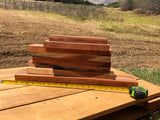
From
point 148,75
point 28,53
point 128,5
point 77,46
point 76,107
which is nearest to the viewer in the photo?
point 76,107

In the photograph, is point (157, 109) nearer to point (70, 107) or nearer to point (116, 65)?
point (70, 107)

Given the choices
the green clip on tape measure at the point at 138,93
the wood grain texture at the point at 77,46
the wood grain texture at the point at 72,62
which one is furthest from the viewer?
the wood grain texture at the point at 72,62

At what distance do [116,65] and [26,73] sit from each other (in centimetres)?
455

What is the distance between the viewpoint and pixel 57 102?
148cm

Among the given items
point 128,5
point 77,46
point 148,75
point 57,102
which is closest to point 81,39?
point 77,46

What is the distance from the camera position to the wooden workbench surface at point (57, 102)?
1295mm

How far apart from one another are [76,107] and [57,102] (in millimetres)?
203

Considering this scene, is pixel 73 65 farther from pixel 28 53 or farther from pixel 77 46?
pixel 28 53

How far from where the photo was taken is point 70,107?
4.62ft

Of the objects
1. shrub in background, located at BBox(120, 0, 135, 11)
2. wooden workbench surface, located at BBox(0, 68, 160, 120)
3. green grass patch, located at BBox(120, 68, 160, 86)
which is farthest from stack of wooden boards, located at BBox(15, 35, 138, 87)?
shrub in background, located at BBox(120, 0, 135, 11)

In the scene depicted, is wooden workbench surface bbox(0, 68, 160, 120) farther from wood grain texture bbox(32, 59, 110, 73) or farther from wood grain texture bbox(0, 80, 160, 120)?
wood grain texture bbox(32, 59, 110, 73)

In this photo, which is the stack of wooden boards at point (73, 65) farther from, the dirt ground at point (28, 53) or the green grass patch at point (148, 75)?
the dirt ground at point (28, 53)

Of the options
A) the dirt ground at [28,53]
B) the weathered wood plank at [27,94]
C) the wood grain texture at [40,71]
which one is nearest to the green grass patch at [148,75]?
the dirt ground at [28,53]

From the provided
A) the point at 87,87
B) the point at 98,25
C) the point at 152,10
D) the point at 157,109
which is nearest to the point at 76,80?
the point at 87,87
